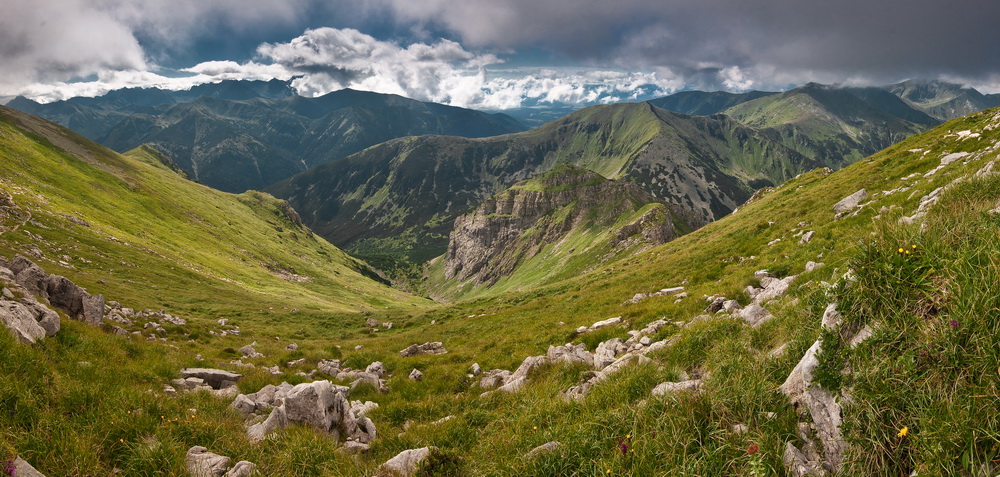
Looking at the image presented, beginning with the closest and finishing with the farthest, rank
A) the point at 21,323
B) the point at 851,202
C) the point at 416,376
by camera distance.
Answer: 1. the point at 21,323
2. the point at 416,376
3. the point at 851,202

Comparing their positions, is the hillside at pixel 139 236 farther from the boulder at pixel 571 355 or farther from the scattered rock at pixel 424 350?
the boulder at pixel 571 355

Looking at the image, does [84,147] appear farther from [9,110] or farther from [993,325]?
[993,325]

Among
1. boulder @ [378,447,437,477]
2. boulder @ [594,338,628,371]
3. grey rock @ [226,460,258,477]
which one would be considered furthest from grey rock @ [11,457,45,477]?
boulder @ [594,338,628,371]

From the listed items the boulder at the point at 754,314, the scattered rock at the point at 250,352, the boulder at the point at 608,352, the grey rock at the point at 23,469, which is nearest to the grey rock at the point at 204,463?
the grey rock at the point at 23,469

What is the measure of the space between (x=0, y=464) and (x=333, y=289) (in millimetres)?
132249

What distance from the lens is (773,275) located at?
16297 millimetres

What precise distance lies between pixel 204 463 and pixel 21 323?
9038 millimetres

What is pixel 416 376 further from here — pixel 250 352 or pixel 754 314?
pixel 250 352

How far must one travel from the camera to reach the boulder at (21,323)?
33.0 feet

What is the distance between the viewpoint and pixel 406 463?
7.65 m

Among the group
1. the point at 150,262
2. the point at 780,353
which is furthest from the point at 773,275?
the point at 150,262

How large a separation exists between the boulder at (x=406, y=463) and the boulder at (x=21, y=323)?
10.1 metres

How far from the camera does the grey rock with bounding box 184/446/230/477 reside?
22.5 ft

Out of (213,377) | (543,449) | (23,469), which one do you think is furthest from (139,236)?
(543,449)
